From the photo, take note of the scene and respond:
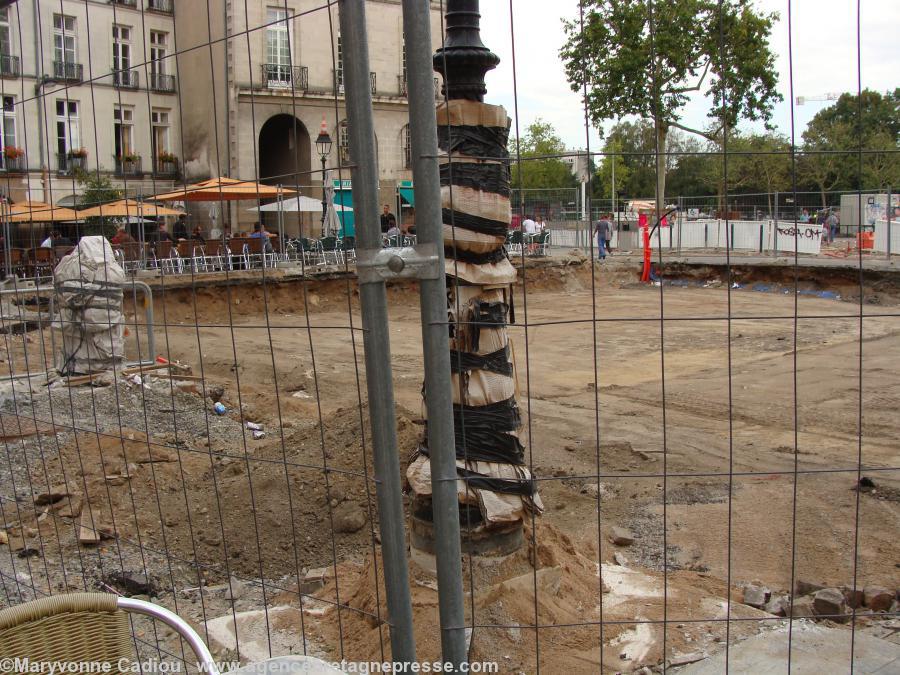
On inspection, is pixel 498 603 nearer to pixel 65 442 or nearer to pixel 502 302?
pixel 502 302

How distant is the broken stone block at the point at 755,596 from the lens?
404cm

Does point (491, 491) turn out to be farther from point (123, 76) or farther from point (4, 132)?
point (4, 132)

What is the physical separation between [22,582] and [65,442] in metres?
2.67

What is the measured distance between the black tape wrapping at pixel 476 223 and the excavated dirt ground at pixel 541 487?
0.46 metres

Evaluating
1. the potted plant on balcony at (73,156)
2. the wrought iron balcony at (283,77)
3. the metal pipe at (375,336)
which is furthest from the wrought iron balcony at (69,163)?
the metal pipe at (375,336)

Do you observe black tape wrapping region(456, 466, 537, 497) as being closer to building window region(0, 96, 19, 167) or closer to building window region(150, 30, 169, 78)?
building window region(150, 30, 169, 78)

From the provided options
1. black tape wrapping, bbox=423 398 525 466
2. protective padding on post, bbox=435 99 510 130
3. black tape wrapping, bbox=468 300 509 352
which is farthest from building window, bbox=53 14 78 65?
black tape wrapping, bbox=423 398 525 466

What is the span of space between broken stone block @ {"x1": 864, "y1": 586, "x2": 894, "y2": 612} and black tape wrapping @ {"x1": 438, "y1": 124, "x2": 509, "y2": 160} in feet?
8.76

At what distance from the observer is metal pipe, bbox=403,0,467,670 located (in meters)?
2.18

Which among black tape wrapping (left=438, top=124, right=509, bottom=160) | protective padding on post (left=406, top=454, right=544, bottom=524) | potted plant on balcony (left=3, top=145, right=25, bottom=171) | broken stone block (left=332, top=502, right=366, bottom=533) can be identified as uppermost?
potted plant on balcony (left=3, top=145, right=25, bottom=171)

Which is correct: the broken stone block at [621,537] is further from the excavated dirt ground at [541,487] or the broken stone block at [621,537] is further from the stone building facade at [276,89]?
the stone building facade at [276,89]

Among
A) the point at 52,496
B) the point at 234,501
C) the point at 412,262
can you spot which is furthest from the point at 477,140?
the point at 52,496

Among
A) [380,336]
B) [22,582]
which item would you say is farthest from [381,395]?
[22,582]

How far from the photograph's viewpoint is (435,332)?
7.36 ft
